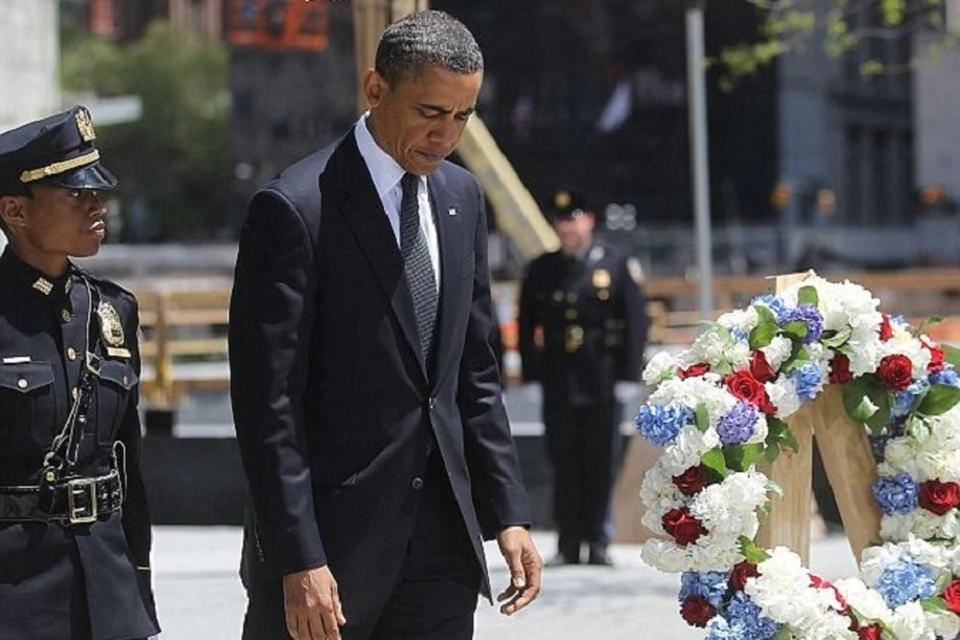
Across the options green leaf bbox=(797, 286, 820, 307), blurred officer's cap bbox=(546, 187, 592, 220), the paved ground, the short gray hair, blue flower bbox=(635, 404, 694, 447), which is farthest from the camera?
blurred officer's cap bbox=(546, 187, 592, 220)

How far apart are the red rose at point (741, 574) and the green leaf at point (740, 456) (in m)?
0.26

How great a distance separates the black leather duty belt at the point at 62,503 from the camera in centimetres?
397

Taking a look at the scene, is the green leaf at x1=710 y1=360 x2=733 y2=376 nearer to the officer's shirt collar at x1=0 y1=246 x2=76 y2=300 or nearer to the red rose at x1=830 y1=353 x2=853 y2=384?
the red rose at x1=830 y1=353 x2=853 y2=384

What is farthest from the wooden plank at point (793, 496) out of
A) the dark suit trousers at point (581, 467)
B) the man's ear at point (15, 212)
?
the dark suit trousers at point (581, 467)

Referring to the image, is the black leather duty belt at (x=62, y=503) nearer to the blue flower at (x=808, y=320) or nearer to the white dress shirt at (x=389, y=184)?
the white dress shirt at (x=389, y=184)

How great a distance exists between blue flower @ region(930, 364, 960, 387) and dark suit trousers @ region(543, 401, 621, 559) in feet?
15.6

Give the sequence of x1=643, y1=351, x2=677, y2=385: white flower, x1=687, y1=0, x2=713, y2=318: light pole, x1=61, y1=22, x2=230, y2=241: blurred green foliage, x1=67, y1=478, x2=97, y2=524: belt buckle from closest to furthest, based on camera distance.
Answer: x1=67, y1=478, x2=97, y2=524: belt buckle, x1=643, y1=351, x2=677, y2=385: white flower, x1=687, y1=0, x2=713, y2=318: light pole, x1=61, y1=22, x2=230, y2=241: blurred green foliage

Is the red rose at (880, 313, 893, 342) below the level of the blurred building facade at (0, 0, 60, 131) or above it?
below

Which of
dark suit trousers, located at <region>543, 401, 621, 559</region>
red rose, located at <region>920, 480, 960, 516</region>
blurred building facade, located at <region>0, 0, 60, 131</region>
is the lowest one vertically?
dark suit trousers, located at <region>543, 401, 621, 559</region>

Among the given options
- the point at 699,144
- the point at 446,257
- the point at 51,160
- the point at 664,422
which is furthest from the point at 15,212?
the point at 699,144

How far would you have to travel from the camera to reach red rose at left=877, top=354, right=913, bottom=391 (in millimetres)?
5395

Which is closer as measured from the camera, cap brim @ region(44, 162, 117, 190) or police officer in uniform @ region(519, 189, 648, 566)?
cap brim @ region(44, 162, 117, 190)

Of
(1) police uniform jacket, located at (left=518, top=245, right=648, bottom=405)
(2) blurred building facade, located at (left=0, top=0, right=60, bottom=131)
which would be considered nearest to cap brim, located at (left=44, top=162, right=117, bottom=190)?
(1) police uniform jacket, located at (left=518, top=245, right=648, bottom=405)

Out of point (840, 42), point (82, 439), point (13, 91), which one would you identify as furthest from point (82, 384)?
point (840, 42)
